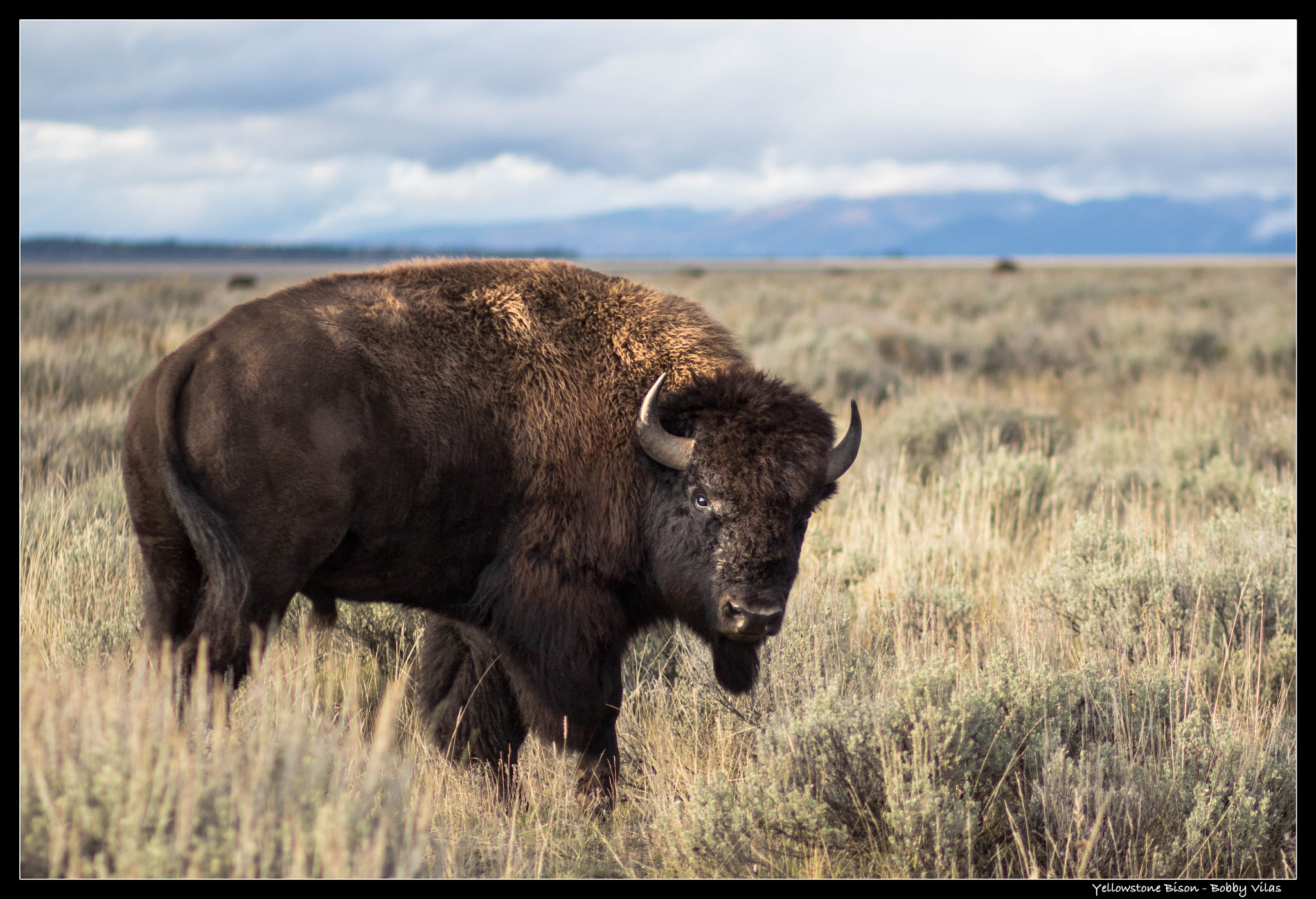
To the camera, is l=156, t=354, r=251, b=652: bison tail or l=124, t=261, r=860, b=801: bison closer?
l=156, t=354, r=251, b=652: bison tail

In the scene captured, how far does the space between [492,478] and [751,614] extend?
1058 millimetres

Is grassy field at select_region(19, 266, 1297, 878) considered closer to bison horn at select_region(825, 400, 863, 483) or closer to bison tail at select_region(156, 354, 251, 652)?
bison tail at select_region(156, 354, 251, 652)

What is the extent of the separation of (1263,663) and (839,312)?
17234 millimetres

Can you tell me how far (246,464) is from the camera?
3.26 meters

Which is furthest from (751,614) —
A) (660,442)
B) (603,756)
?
(603,756)

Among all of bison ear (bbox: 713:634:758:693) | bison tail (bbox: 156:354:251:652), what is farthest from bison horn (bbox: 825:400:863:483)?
bison tail (bbox: 156:354:251:652)

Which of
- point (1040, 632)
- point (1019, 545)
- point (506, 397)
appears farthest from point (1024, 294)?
point (506, 397)

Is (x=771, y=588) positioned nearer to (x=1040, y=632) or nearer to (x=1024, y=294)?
(x=1040, y=632)

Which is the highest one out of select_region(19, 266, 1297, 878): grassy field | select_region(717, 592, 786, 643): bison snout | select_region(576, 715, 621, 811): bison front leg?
select_region(717, 592, 786, 643): bison snout

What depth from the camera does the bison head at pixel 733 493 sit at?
12.0 feet

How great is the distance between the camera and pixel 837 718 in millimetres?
3543

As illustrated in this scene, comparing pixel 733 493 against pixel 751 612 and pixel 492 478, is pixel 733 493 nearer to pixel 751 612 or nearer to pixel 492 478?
pixel 751 612

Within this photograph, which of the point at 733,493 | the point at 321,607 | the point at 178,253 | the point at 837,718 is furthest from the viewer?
the point at 178,253

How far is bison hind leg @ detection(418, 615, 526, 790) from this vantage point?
4141mm
